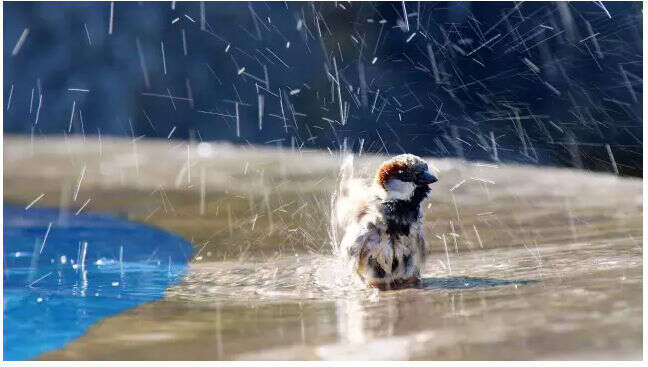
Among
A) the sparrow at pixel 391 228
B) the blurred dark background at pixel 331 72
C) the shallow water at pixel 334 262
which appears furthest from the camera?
the blurred dark background at pixel 331 72

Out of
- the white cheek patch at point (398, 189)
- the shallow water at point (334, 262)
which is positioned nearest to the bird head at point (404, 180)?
the white cheek patch at point (398, 189)

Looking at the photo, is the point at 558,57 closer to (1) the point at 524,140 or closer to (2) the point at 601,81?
(2) the point at 601,81

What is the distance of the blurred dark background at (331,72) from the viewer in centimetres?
714

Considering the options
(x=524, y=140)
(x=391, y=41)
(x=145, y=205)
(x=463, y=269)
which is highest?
(x=391, y=41)

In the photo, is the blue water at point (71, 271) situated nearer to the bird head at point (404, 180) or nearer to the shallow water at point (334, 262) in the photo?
the shallow water at point (334, 262)

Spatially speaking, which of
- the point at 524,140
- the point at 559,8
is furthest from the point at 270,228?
the point at 559,8

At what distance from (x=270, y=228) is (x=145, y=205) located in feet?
3.23

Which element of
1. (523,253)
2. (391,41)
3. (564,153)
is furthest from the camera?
(391,41)

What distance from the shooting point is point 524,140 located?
675 centimetres

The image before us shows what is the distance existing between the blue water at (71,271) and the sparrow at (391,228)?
0.73 meters

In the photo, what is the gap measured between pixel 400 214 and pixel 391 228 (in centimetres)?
6

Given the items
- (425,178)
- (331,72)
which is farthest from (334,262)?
(331,72)

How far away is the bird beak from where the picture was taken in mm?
3299

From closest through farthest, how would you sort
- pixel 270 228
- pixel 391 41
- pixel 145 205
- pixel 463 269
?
pixel 463 269, pixel 270 228, pixel 145 205, pixel 391 41
